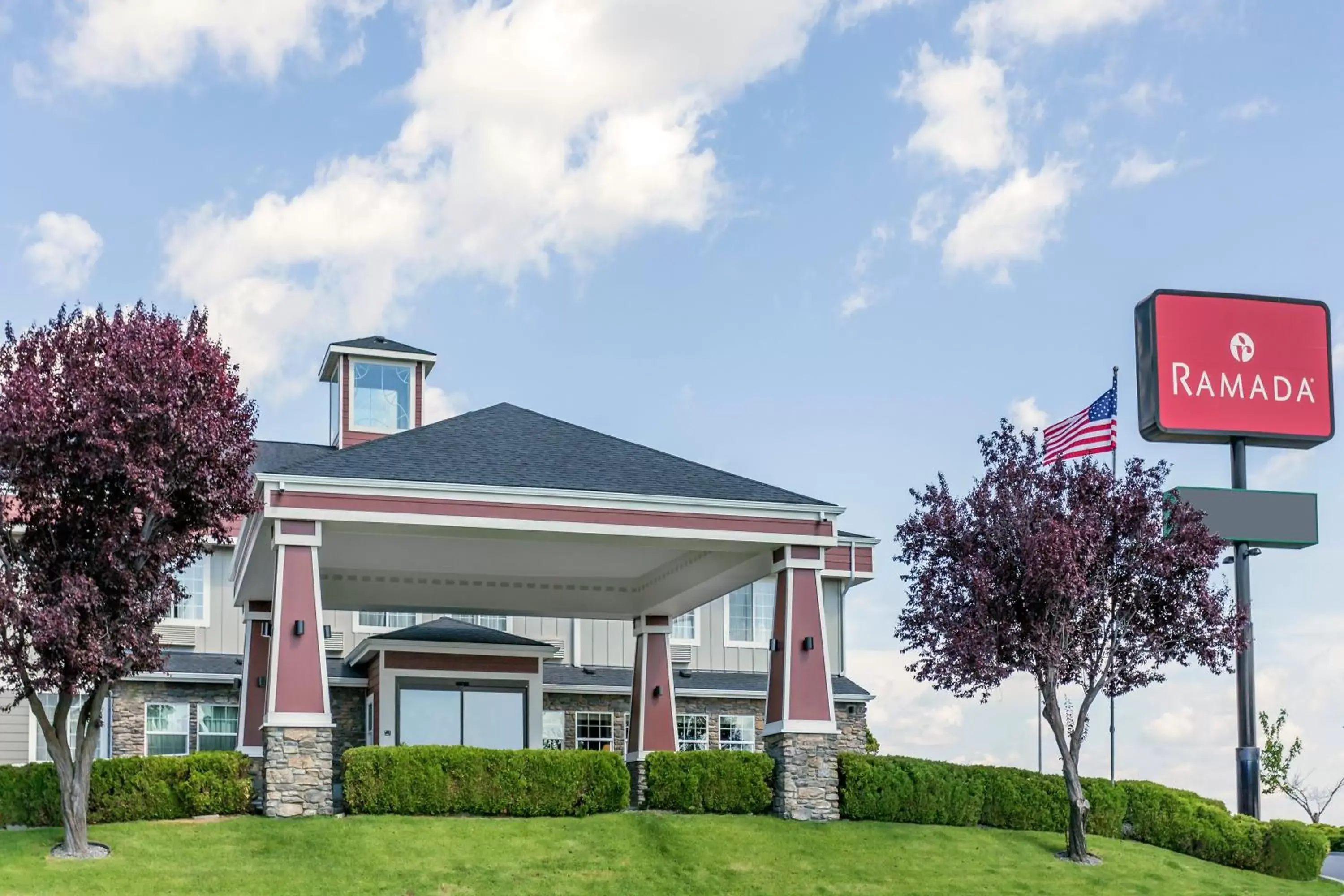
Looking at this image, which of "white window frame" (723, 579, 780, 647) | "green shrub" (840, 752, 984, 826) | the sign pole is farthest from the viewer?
"white window frame" (723, 579, 780, 647)

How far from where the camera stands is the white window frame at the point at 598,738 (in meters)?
35.6

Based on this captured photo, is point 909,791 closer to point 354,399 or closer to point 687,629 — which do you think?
point 687,629

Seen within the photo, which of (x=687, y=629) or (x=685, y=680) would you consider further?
(x=687, y=629)

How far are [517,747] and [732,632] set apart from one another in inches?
319

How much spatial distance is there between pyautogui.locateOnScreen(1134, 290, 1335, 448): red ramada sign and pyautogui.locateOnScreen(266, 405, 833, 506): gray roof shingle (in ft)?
34.8

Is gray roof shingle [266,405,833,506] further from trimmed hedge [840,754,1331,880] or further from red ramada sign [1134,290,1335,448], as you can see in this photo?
red ramada sign [1134,290,1335,448]

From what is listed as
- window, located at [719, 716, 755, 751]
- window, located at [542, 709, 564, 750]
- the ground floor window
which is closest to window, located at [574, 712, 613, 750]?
window, located at [542, 709, 564, 750]

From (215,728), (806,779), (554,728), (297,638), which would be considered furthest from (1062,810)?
(215,728)

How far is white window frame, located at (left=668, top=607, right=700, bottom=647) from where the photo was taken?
1492 inches

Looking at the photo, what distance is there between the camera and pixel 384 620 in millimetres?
36562

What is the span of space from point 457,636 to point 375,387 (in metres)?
9.69

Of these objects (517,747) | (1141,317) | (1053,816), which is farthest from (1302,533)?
(517,747)

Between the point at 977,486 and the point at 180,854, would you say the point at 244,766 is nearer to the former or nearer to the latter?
the point at 180,854

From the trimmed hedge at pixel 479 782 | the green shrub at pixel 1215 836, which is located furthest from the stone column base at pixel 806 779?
the green shrub at pixel 1215 836
